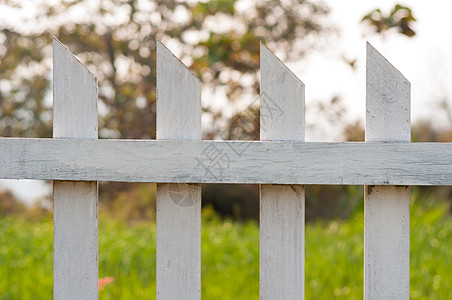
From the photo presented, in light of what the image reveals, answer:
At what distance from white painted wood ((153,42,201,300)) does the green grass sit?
92 centimetres

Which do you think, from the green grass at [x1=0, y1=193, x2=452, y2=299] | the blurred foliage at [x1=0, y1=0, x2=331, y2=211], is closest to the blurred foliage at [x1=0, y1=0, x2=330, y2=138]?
the blurred foliage at [x1=0, y1=0, x2=331, y2=211]

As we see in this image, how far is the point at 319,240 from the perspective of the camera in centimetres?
340

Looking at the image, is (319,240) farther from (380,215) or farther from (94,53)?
(94,53)

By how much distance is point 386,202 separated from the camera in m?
1.16

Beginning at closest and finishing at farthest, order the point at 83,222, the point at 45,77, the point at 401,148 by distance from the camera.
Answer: the point at 401,148 → the point at 83,222 → the point at 45,77

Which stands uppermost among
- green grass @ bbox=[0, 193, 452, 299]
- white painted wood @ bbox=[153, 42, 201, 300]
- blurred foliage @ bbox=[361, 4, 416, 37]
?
blurred foliage @ bbox=[361, 4, 416, 37]

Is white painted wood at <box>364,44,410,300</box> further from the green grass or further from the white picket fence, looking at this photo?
the green grass

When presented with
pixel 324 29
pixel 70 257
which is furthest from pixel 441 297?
pixel 324 29

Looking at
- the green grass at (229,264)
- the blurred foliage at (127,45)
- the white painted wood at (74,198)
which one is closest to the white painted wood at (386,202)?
the white painted wood at (74,198)

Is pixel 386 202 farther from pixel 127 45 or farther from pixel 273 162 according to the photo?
pixel 127 45

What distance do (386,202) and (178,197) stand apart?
50 centimetres

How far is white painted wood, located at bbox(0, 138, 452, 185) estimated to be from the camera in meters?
1.09

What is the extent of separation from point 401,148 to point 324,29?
5.62 metres

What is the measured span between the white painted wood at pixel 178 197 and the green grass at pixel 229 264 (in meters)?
0.92
